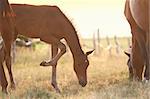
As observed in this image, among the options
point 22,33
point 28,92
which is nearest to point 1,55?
point 22,33

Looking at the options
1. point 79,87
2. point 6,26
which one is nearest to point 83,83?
point 79,87

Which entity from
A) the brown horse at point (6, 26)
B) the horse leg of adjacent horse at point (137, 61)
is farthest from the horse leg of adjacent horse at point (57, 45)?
the horse leg of adjacent horse at point (137, 61)

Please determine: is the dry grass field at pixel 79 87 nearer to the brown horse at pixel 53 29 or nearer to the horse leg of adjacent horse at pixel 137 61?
the horse leg of adjacent horse at pixel 137 61

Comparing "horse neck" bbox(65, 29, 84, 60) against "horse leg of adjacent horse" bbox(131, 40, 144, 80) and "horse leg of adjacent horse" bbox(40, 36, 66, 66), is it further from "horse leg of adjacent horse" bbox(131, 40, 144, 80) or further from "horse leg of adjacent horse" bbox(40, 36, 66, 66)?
"horse leg of adjacent horse" bbox(131, 40, 144, 80)

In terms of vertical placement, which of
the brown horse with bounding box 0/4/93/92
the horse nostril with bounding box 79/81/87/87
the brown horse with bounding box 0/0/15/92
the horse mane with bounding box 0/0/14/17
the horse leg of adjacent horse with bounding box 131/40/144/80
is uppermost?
the horse mane with bounding box 0/0/14/17

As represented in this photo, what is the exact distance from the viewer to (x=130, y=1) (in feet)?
29.1

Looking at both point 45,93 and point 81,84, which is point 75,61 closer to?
point 81,84

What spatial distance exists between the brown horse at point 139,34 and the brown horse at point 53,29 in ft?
3.38

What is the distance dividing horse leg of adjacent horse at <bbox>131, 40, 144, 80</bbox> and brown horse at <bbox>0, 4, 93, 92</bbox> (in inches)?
38.7

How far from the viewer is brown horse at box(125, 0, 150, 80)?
8.34m

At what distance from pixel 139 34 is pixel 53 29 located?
5.83ft

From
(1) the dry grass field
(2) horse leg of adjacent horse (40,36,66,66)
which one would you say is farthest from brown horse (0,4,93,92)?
(1) the dry grass field

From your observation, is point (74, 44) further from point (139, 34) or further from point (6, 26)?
point (6, 26)

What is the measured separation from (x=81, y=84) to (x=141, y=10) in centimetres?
217
